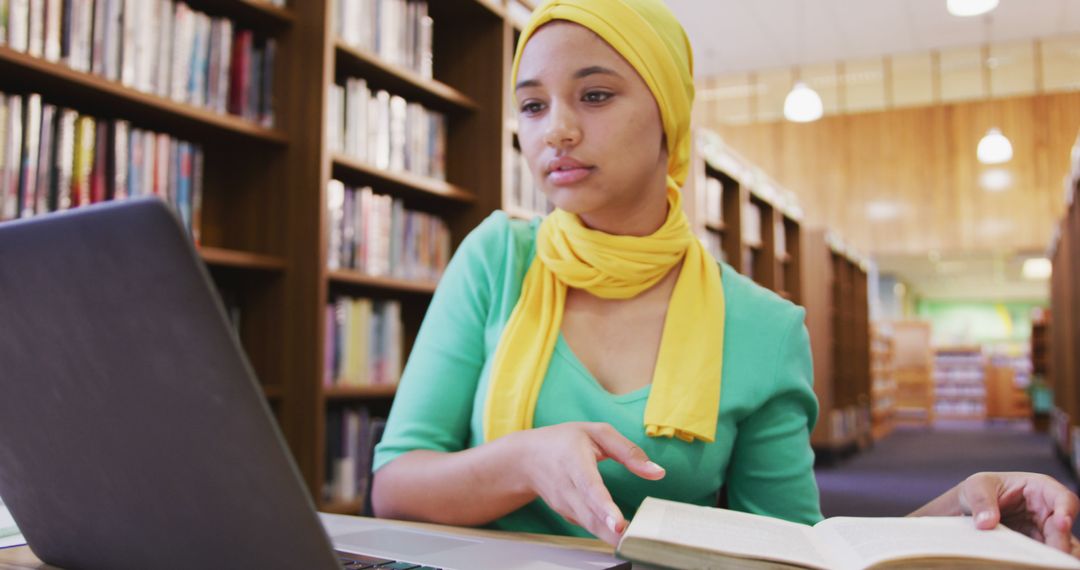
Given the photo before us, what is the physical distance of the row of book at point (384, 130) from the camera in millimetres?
2504

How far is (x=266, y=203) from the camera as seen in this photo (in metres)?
2.38

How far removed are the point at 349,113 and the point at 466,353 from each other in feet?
5.52

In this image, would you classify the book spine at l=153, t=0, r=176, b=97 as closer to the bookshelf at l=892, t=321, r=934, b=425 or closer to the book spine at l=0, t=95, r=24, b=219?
the book spine at l=0, t=95, r=24, b=219

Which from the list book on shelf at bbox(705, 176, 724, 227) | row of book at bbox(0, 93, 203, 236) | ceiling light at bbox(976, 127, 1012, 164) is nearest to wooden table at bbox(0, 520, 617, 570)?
row of book at bbox(0, 93, 203, 236)

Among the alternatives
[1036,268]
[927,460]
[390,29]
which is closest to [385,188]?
[390,29]

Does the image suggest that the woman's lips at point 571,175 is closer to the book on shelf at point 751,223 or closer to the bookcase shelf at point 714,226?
the bookcase shelf at point 714,226

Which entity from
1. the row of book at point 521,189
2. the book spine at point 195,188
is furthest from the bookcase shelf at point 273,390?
the row of book at point 521,189

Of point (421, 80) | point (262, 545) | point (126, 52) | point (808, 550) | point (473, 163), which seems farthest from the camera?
point (473, 163)

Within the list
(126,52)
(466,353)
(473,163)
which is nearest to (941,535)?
(466,353)

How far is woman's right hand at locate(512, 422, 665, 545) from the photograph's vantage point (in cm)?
63

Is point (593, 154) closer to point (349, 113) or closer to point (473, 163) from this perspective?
point (349, 113)

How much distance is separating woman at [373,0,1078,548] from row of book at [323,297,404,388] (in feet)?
4.81

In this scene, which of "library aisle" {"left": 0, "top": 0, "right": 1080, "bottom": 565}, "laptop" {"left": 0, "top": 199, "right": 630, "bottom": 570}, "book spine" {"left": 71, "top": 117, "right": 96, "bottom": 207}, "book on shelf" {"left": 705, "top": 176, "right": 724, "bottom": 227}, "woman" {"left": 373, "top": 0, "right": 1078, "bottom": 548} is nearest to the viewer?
"laptop" {"left": 0, "top": 199, "right": 630, "bottom": 570}

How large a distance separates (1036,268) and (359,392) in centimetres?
1446
